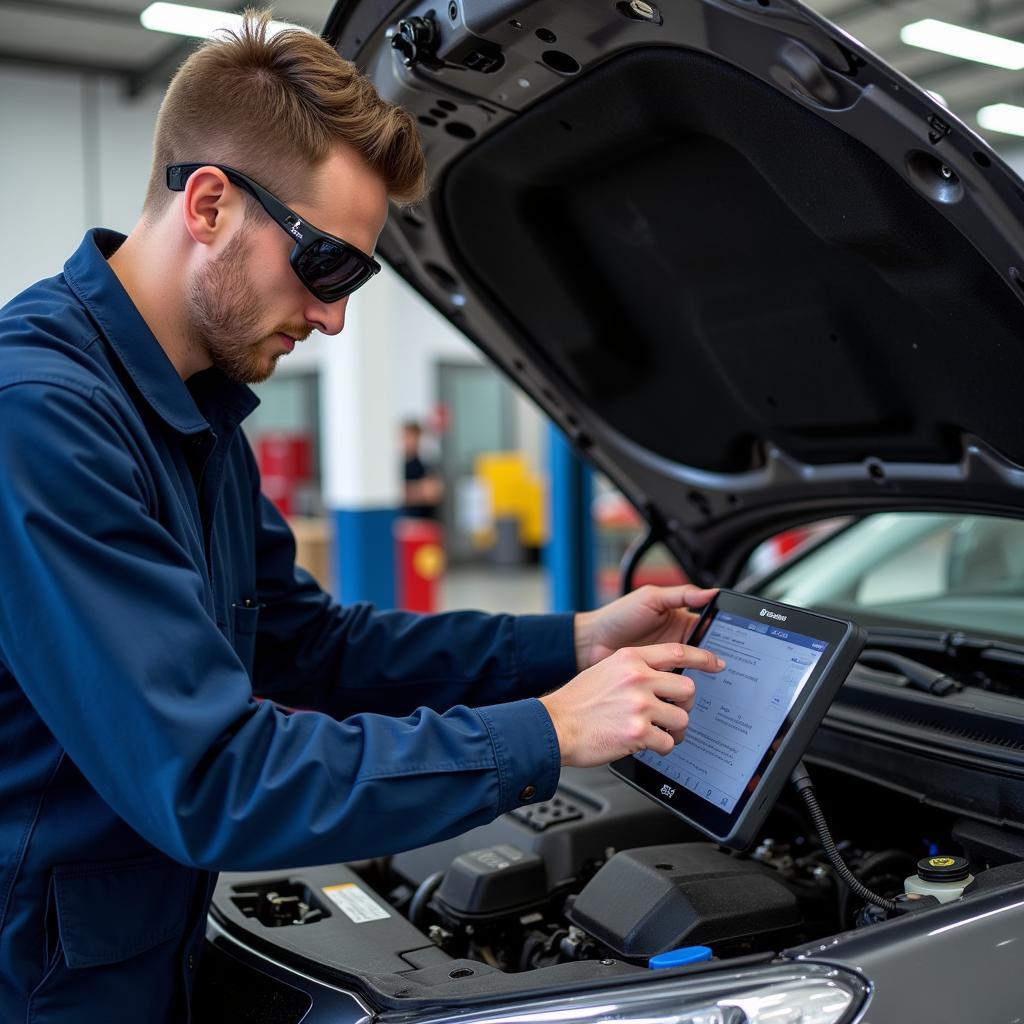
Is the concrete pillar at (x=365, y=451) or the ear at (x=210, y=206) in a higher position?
the ear at (x=210, y=206)

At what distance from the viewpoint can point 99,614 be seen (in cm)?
105

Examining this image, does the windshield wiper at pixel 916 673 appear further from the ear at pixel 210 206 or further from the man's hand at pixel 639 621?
the ear at pixel 210 206

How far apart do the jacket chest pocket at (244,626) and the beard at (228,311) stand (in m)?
0.38

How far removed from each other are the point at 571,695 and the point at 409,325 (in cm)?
1224

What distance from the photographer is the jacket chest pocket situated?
1585 millimetres

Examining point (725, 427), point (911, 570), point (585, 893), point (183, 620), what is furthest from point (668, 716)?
point (911, 570)

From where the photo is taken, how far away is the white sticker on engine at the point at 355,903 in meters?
1.65

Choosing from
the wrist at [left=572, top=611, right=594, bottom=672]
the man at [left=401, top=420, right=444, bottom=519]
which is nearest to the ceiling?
the man at [left=401, top=420, right=444, bottom=519]

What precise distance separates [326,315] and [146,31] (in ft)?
25.9

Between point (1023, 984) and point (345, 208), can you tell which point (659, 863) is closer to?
point (1023, 984)

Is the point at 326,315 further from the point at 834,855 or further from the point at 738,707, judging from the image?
the point at 834,855

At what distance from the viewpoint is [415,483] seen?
9586 mm

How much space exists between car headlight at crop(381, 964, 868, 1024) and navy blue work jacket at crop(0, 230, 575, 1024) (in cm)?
20

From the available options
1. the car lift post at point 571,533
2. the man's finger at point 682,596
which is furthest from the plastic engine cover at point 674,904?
the car lift post at point 571,533
